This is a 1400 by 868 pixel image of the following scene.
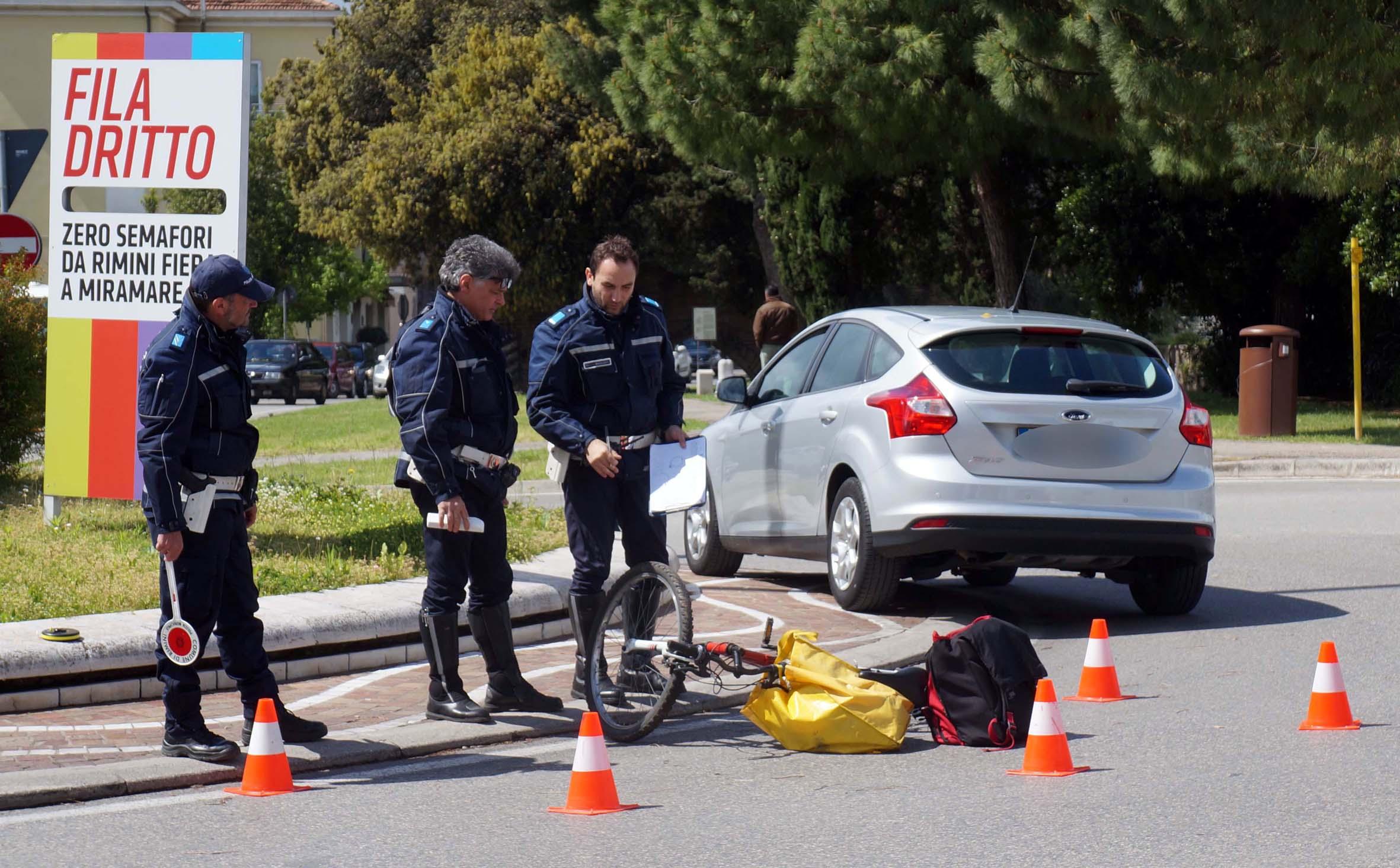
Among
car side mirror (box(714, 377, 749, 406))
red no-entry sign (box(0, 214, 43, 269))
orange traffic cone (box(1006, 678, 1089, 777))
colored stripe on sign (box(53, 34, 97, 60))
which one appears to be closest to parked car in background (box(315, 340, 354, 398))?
red no-entry sign (box(0, 214, 43, 269))

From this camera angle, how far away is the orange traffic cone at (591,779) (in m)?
5.58

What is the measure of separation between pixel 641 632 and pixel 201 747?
1.68m

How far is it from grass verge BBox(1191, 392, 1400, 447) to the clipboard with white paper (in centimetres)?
1523

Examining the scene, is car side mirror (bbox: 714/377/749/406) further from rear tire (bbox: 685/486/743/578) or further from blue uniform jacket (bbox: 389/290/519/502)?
blue uniform jacket (bbox: 389/290/519/502)

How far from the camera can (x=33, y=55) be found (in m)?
69.8

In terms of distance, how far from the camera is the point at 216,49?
10586 millimetres

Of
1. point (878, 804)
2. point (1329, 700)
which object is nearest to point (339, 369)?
point (1329, 700)

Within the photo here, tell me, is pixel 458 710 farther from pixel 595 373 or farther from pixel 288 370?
pixel 288 370

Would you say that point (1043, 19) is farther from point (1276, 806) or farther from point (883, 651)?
point (1276, 806)

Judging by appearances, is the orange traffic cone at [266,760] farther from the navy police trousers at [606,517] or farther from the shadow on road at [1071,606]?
the shadow on road at [1071,606]

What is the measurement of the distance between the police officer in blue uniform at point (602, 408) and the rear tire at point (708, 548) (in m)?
3.60

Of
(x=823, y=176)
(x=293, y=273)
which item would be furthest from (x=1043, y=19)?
(x=293, y=273)

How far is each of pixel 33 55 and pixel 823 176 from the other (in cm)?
5047

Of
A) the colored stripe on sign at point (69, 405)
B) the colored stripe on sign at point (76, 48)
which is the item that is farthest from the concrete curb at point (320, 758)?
the colored stripe on sign at point (76, 48)
